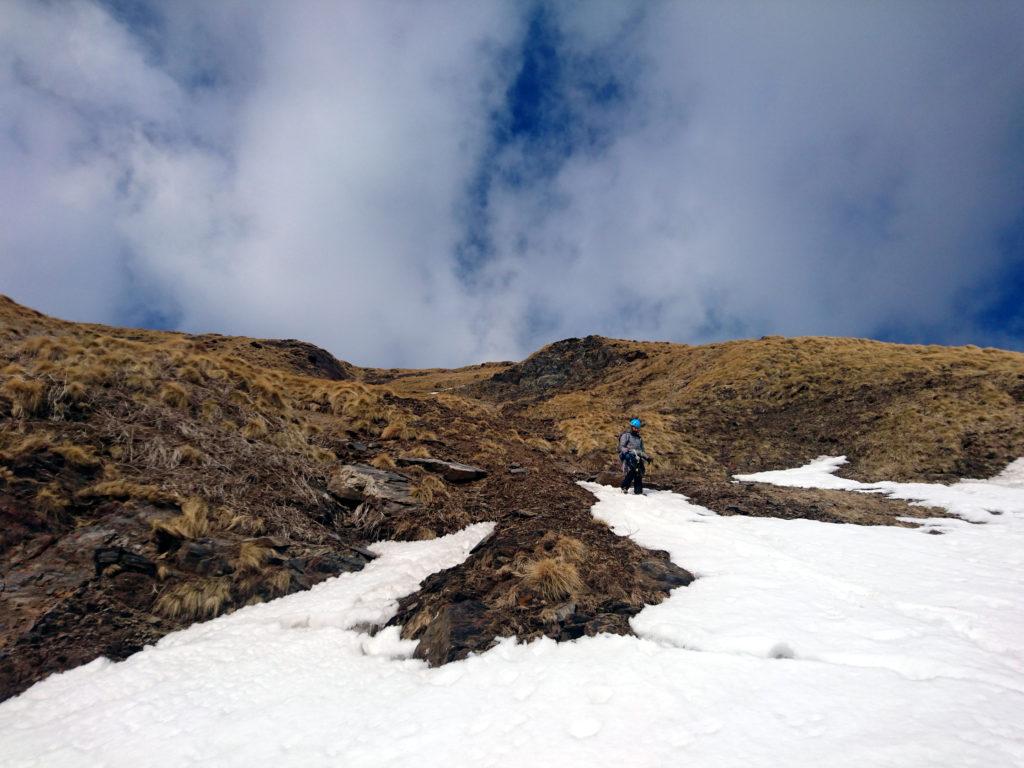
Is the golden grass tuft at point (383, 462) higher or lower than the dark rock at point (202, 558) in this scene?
higher

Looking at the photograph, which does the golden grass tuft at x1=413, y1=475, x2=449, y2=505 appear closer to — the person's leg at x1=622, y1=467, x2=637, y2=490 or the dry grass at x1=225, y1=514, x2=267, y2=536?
the dry grass at x1=225, y1=514, x2=267, y2=536

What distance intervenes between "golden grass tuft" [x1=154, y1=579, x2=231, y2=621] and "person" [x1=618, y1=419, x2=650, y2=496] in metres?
11.9

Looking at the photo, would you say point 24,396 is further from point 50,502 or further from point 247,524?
point 247,524

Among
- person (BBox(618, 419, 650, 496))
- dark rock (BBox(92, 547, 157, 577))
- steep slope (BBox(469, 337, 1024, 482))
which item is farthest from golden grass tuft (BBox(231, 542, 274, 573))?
steep slope (BBox(469, 337, 1024, 482))

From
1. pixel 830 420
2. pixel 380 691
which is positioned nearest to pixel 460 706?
pixel 380 691

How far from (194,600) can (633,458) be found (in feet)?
41.0

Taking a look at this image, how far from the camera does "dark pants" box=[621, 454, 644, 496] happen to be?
15.6 meters

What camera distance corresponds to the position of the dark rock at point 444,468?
14.0 metres

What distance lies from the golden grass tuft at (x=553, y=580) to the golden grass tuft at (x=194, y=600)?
4.86 m

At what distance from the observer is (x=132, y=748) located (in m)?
4.45

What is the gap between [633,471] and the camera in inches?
624

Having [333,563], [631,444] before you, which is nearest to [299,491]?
[333,563]

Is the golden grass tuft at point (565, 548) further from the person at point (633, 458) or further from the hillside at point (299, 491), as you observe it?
the person at point (633, 458)

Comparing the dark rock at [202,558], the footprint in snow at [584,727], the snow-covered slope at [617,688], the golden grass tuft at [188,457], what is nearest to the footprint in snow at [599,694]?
the snow-covered slope at [617,688]
